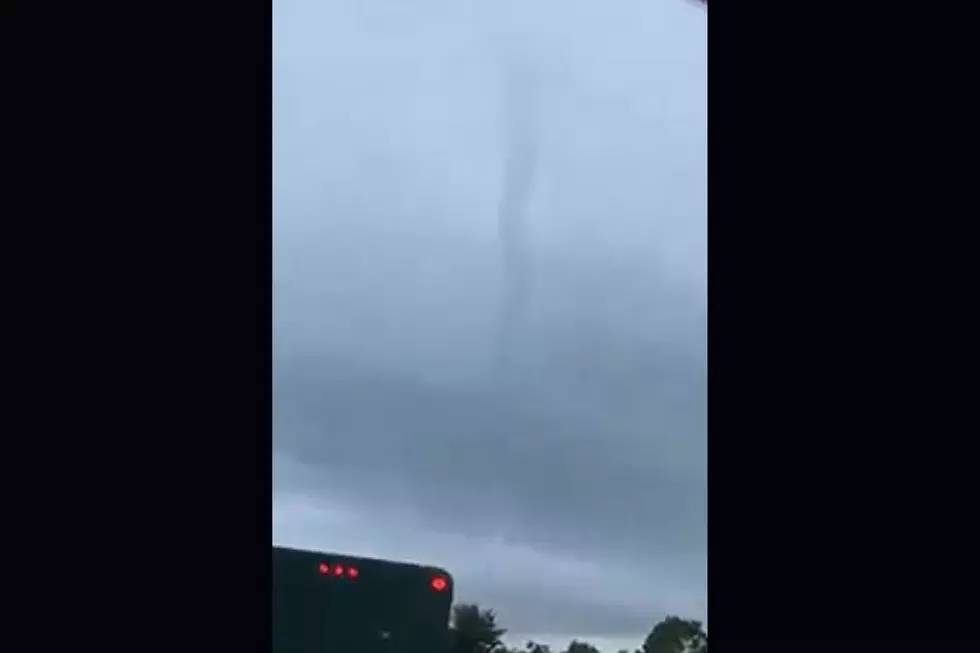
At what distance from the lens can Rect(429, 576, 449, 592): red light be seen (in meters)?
4.04

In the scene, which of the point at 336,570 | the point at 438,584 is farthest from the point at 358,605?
the point at 438,584

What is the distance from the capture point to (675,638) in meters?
3.80

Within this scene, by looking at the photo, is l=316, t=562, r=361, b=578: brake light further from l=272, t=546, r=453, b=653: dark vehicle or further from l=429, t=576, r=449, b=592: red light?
l=429, t=576, r=449, b=592: red light

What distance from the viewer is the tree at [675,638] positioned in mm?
3215

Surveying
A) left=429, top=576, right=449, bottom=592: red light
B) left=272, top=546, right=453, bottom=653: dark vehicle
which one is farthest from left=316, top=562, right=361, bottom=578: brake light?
left=429, top=576, right=449, bottom=592: red light

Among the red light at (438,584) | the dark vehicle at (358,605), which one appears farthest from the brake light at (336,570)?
the red light at (438,584)

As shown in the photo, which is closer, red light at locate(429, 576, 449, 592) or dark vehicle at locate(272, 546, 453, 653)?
dark vehicle at locate(272, 546, 453, 653)

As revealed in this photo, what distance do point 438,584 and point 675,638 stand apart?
0.68 meters

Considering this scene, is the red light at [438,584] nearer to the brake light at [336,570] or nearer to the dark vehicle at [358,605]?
the dark vehicle at [358,605]

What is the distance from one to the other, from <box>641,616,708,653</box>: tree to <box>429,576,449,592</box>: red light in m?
0.59
